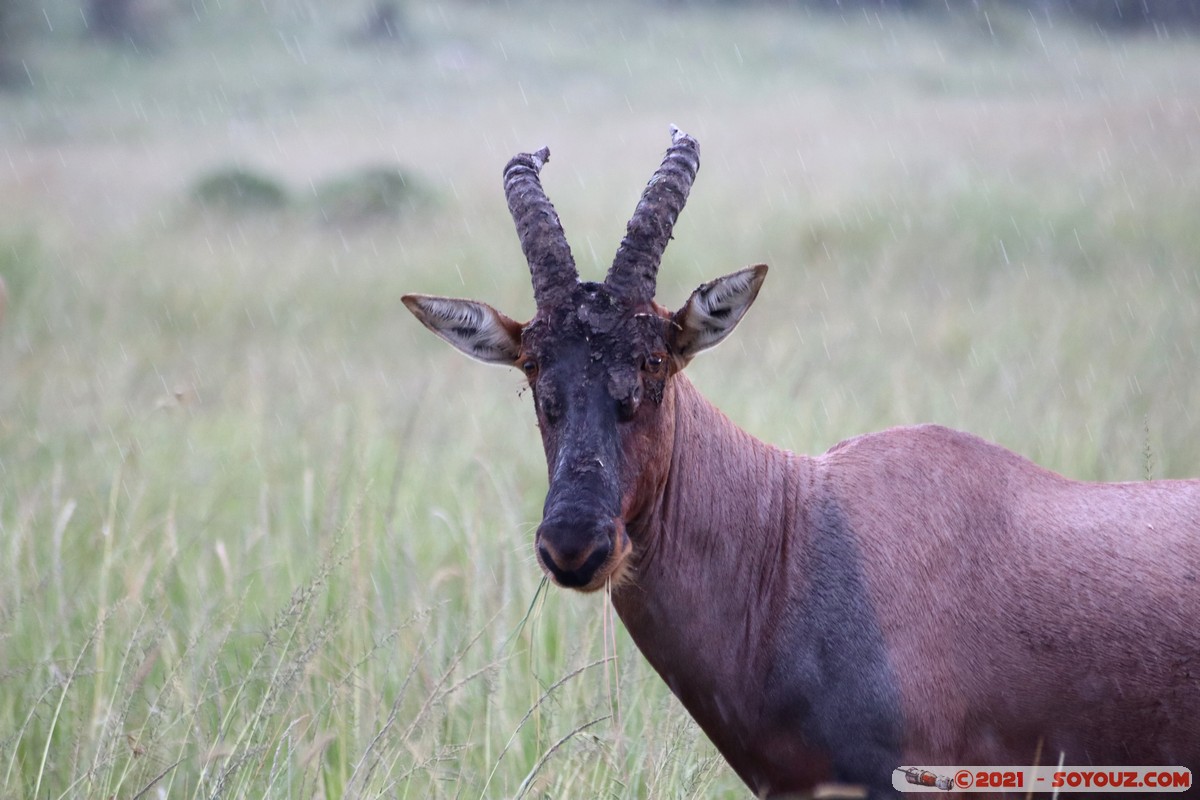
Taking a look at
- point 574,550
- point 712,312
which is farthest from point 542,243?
point 574,550

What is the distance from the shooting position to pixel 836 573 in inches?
159

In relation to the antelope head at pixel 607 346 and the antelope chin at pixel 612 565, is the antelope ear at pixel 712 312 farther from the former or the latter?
the antelope chin at pixel 612 565

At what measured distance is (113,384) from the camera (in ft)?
30.8

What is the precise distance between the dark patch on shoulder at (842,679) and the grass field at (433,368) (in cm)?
59

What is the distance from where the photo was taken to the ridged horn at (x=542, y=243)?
415 centimetres

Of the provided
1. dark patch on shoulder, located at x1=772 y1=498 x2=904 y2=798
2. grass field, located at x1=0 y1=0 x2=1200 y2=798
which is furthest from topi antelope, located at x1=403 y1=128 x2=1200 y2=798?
grass field, located at x1=0 y1=0 x2=1200 y2=798

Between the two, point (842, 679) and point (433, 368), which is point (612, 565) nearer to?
point (842, 679)

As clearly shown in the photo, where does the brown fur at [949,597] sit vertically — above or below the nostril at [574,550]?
below

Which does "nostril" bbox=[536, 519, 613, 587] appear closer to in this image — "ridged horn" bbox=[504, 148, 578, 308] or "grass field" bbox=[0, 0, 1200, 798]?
"grass field" bbox=[0, 0, 1200, 798]

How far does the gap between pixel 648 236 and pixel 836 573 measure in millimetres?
1280

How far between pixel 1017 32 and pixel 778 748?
36767 mm

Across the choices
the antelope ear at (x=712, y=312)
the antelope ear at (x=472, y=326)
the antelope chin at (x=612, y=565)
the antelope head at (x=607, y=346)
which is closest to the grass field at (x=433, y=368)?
the antelope chin at (x=612, y=565)

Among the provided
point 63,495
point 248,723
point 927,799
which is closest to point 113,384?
point 63,495

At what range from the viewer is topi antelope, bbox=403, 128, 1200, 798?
3.87 metres
